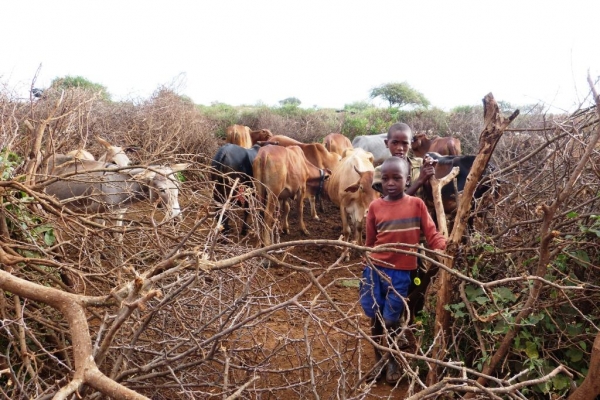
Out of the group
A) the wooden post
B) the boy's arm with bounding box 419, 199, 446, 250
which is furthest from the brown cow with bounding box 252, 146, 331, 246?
the wooden post

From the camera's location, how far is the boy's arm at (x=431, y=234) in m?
3.50

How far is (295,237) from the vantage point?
382 inches

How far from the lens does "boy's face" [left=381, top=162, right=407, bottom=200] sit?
3.87 m

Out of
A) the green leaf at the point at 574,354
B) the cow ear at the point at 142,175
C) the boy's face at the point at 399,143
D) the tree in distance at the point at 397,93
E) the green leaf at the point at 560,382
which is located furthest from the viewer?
the tree in distance at the point at 397,93

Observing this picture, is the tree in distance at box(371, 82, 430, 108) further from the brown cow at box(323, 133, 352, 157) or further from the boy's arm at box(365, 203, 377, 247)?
the boy's arm at box(365, 203, 377, 247)

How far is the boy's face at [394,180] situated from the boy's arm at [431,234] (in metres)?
0.23

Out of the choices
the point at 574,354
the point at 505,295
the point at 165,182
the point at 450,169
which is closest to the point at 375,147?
the point at 450,169

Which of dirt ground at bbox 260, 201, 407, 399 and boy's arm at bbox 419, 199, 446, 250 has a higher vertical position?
boy's arm at bbox 419, 199, 446, 250

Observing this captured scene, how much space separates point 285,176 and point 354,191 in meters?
1.90

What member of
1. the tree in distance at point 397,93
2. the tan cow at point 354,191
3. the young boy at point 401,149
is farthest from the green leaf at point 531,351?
the tree in distance at point 397,93

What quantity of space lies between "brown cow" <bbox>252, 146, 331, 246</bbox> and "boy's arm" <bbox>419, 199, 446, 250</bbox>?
15.1 ft

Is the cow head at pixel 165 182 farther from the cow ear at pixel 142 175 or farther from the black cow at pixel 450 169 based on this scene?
the black cow at pixel 450 169

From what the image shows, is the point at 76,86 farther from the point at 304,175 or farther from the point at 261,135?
the point at 304,175

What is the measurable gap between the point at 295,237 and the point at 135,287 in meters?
8.33
